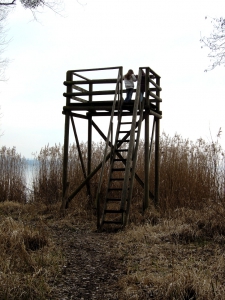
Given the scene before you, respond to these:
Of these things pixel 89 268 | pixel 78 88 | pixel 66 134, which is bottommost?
pixel 89 268

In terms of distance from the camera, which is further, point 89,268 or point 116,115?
point 116,115

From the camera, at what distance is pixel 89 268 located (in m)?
5.59

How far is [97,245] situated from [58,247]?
0.77 meters

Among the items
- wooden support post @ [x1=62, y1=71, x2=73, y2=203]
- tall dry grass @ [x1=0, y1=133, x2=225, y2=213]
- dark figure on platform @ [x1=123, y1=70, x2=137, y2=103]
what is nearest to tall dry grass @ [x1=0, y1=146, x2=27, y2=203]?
tall dry grass @ [x1=0, y1=133, x2=225, y2=213]

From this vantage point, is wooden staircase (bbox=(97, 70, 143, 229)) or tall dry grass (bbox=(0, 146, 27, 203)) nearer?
wooden staircase (bbox=(97, 70, 143, 229))

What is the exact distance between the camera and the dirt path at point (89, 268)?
183 inches

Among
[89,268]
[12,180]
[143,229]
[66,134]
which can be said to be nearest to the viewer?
[89,268]

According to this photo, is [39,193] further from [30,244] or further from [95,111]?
[30,244]

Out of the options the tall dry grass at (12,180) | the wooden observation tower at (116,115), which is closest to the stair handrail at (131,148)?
the wooden observation tower at (116,115)

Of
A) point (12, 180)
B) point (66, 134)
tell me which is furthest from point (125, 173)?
point (12, 180)

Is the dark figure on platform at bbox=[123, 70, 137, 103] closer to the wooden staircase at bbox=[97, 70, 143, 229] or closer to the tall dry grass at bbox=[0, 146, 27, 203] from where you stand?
the wooden staircase at bbox=[97, 70, 143, 229]

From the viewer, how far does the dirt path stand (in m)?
4.64

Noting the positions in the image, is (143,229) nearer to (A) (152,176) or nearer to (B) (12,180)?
(A) (152,176)

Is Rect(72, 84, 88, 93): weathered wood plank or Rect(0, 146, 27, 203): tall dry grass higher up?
Rect(72, 84, 88, 93): weathered wood plank
